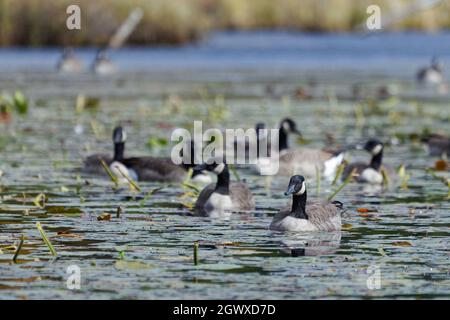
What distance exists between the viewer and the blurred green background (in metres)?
54.6

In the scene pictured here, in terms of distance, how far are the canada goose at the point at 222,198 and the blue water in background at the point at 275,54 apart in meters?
29.5

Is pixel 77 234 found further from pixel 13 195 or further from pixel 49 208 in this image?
pixel 13 195

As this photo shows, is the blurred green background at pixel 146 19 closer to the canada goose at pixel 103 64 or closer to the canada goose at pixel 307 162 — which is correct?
the canada goose at pixel 103 64

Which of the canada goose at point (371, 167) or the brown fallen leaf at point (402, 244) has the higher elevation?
the canada goose at point (371, 167)

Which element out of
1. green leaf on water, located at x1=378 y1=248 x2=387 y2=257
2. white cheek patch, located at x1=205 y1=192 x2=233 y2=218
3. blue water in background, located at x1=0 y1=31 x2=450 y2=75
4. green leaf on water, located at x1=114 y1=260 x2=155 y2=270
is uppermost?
blue water in background, located at x1=0 y1=31 x2=450 y2=75

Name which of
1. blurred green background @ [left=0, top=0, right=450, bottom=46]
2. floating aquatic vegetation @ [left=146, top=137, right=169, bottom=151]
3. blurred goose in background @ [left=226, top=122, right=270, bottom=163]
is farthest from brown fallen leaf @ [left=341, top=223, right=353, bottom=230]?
blurred green background @ [left=0, top=0, right=450, bottom=46]

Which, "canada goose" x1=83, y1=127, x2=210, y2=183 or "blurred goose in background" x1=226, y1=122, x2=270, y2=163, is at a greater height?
"blurred goose in background" x1=226, y1=122, x2=270, y2=163

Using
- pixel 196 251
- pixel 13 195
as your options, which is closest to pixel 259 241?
pixel 196 251

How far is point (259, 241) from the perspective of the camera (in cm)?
1462

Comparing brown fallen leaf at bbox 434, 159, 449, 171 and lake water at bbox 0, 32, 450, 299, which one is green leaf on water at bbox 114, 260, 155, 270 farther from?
brown fallen leaf at bbox 434, 159, 449, 171

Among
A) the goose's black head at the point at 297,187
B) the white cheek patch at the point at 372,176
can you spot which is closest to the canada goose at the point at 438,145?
the white cheek patch at the point at 372,176

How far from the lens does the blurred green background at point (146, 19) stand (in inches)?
2148

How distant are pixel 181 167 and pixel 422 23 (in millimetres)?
55339

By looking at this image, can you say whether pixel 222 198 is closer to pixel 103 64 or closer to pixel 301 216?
pixel 301 216
